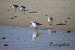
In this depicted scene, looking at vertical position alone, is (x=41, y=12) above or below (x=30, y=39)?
above

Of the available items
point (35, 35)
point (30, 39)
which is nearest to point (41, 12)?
point (35, 35)

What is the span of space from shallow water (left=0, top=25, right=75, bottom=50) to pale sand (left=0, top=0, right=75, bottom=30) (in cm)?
39

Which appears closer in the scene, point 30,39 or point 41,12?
point 30,39

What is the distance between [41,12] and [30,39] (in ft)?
5.88

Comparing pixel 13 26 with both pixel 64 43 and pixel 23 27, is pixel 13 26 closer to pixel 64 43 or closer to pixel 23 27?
pixel 23 27

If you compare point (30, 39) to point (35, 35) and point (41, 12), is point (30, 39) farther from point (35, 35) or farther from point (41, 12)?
point (41, 12)

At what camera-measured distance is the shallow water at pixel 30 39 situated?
5020mm

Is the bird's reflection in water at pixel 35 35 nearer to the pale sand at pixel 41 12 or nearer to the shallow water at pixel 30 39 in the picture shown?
the shallow water at pixel 30 39

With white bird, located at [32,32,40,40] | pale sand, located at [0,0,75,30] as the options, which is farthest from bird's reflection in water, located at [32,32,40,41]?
pale sand, located at [0,0,75,30]

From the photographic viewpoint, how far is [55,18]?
21.4 feet

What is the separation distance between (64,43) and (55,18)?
1438 mm

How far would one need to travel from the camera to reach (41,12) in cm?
700

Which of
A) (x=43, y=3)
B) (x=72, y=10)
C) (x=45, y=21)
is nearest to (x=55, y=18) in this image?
(x=45, y=21)

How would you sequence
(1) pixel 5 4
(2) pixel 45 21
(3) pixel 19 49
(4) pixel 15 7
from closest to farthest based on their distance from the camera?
(3) pixel 19 49, (2) pixel 45 21, (4) pixel 15 7, (1) pixel 5 4
